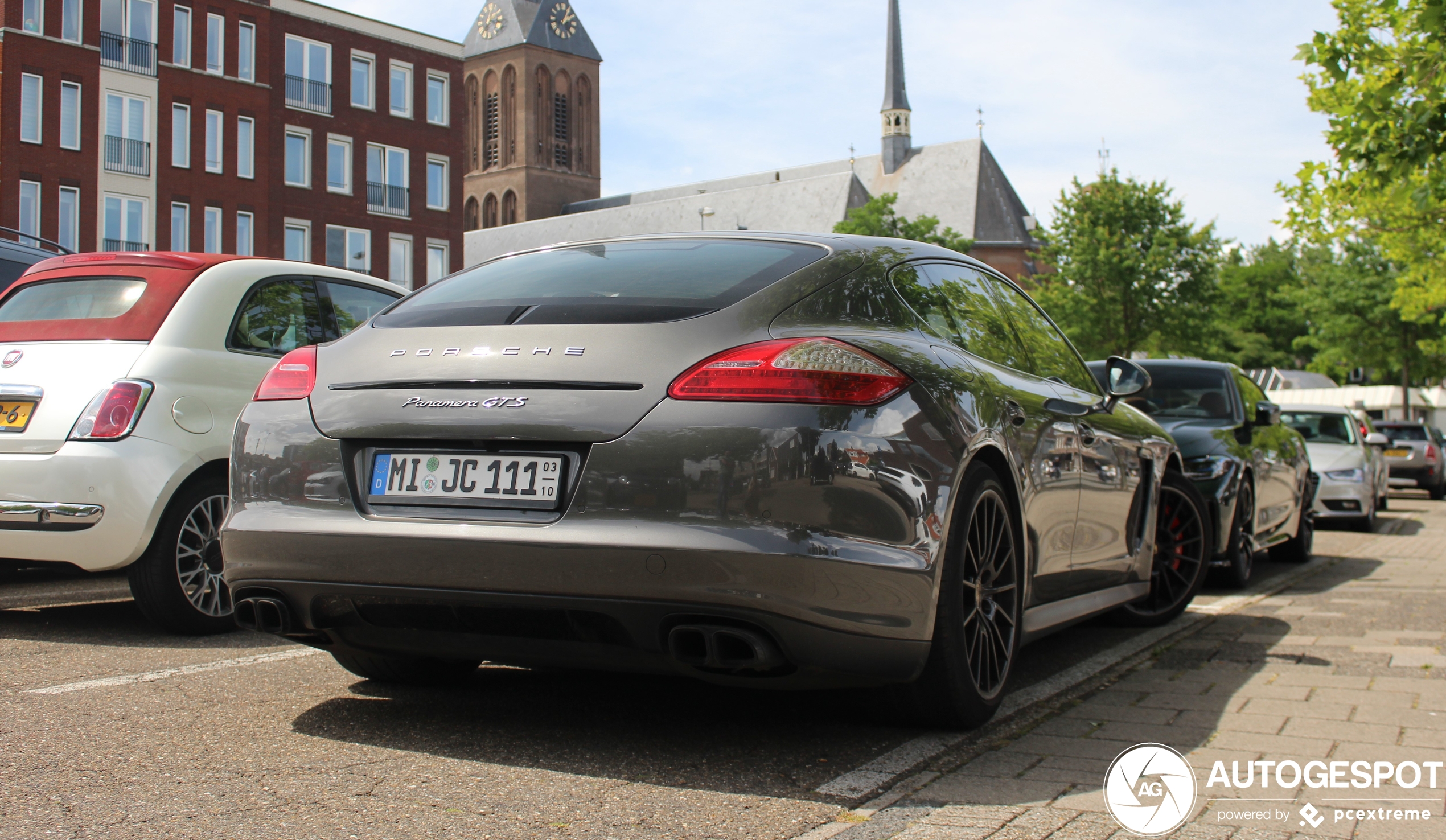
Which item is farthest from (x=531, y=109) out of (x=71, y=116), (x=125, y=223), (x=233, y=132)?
(x=71, y=116)

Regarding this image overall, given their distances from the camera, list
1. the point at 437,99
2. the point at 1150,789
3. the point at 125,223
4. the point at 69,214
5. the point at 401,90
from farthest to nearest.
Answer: the point at 437,99 < the point at 401,90 < the point at 125,223 < the point at 69,214 < the point at 1150,789

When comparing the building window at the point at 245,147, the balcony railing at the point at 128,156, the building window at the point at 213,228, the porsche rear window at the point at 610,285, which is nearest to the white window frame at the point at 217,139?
the building window at the point at 245,147

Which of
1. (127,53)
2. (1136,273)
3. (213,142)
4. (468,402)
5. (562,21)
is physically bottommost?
(468,402)

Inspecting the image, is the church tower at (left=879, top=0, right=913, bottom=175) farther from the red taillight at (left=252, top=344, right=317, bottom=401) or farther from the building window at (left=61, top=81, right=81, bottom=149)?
the red taillight at (left=252, top=344, right=317, bottom=401)

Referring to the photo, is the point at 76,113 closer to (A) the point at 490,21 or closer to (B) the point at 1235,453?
(B) the point at 1235,453

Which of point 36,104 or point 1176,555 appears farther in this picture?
point 36,104

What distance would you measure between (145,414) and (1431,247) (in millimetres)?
23910

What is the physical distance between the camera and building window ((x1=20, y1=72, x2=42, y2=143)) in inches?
1599

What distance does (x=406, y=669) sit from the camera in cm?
451

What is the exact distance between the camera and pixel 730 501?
129 inches

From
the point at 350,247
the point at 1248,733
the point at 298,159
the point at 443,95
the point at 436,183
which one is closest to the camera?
the point at 1248,733

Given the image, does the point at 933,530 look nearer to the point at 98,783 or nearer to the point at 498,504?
the point at 498,504

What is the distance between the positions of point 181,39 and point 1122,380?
4461 cm

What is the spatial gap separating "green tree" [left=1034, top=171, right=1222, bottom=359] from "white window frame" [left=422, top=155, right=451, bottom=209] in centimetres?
2398
